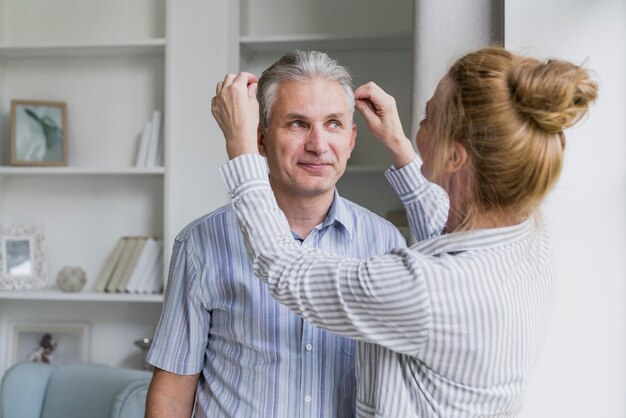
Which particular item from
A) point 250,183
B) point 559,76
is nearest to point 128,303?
point 250,183

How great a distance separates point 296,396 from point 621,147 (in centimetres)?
108

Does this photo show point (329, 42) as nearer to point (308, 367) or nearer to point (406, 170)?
point (406, 170)

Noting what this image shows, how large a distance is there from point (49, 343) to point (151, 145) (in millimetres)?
1092

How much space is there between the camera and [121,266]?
11.6 feet

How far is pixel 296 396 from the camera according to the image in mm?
1513

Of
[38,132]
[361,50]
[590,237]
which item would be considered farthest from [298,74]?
[38,132]

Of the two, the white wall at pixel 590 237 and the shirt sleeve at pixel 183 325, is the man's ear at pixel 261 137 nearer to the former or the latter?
the shirt sleeve at pixel 183 325

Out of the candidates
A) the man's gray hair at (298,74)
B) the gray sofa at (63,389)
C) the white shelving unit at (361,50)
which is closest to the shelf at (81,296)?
the gray sofa at (63,389)

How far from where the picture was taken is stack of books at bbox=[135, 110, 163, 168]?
3.53 metres

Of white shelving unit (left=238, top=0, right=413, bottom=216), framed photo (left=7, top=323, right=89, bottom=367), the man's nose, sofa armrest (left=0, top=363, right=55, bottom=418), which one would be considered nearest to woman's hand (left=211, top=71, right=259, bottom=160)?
the man's nose

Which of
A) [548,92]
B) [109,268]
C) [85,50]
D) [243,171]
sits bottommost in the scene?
[109,268]

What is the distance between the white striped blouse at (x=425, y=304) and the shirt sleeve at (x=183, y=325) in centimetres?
39

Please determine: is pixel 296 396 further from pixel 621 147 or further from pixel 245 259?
pixel 621 147

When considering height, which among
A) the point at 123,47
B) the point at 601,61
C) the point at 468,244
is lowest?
the point at 468,244
